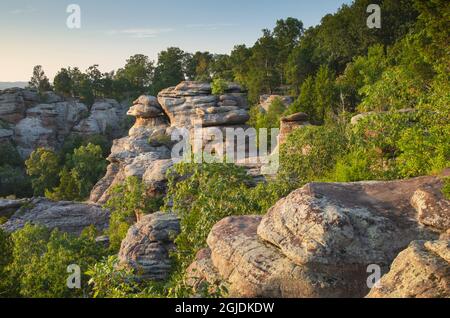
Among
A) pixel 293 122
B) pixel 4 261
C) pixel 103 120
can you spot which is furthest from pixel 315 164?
pixel 103 120

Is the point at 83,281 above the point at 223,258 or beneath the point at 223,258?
beneath

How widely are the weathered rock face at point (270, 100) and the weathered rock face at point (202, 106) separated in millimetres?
3016

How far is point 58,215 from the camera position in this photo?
31641 mm

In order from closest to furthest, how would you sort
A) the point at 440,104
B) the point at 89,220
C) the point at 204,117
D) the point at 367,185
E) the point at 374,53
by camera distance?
the point at 367,185, the point at 440,104, the point at 89,220, the point at 374,53, the point at 204,117

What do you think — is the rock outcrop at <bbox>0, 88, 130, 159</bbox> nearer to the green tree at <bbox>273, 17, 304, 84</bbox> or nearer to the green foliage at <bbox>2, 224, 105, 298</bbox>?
the green tree at <bbox>273, 17, 304, 84</bbox>

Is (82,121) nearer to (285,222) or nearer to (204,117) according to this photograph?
Answer: (204,117)

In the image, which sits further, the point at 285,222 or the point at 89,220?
the point at 89,220

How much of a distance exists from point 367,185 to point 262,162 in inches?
466

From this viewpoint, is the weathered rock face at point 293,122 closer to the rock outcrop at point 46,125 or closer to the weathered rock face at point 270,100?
the weathered rock face at point 270,100

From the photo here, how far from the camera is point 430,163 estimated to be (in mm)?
13336

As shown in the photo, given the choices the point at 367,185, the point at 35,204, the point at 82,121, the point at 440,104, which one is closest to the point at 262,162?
the point at 440,104

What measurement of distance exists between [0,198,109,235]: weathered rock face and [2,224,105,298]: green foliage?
10.2 meters

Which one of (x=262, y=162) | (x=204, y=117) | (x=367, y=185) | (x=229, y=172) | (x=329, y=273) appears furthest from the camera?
(x=204, y=117)

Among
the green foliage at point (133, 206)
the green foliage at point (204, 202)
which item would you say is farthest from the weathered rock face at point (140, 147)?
the green foliage at point (204, 202)
